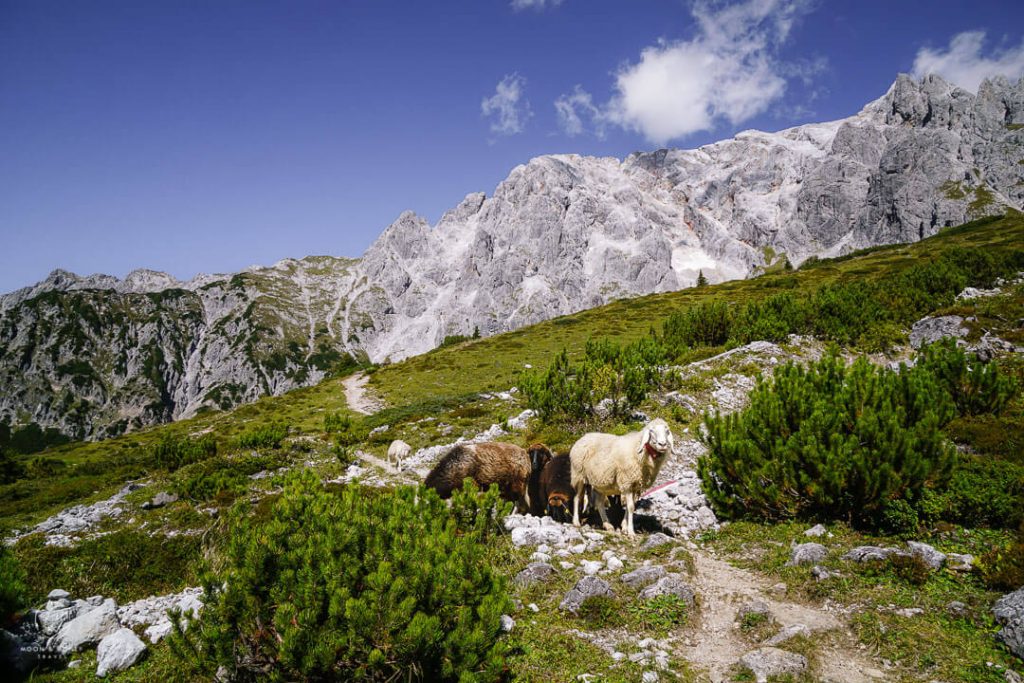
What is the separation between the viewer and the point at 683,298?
8300 centimetres

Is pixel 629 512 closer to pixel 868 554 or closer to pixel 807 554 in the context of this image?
pixel 807 554

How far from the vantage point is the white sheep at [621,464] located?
1015cm

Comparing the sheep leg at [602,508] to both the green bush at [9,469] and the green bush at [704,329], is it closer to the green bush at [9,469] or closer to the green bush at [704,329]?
the green bush at [704,329]

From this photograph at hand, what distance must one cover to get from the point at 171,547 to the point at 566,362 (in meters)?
15.3

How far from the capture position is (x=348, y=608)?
4.55 metres

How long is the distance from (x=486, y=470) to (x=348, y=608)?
7.32 metres

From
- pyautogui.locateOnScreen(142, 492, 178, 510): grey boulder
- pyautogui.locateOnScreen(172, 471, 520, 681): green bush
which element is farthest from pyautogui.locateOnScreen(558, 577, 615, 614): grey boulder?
pyautogui.locateOnScreen(142, 492, 178, 510): grey boulder

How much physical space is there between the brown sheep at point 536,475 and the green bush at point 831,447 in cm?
394

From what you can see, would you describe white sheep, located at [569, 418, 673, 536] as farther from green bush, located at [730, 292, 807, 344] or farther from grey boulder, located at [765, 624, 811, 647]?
green bush, located at [730, 292, 807, 344]

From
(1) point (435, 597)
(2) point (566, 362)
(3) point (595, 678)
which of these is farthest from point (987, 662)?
(2) point (566, 362)

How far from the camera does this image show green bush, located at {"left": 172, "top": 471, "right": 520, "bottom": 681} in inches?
185

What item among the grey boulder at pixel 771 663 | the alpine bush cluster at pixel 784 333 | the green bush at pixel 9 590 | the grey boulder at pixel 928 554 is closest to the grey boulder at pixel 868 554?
the grey boulder at pixel 928 554

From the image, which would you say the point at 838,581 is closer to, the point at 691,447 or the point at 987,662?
the point at 987,662

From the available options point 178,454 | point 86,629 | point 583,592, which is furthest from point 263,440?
point 583,592
